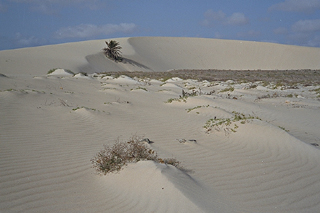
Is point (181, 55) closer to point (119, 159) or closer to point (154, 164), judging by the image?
point (119, 159)

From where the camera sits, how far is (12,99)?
8406mm

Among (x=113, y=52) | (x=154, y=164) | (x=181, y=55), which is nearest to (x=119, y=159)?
(x=154, y=164)

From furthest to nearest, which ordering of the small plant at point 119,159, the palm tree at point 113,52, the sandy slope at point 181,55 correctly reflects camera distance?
the palm tree at point 113,52, the sandy slope at point 181,55, the small plant at point 119,159

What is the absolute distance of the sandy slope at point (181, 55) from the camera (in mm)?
41875

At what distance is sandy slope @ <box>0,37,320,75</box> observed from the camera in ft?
137

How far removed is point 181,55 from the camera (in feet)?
207

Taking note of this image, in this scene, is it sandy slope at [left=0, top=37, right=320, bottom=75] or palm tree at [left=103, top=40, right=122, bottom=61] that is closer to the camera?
sandy slope at [left=0, top=37, right=320, bottom=75]

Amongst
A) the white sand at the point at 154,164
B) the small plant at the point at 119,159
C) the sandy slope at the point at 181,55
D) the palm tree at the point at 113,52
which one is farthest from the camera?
the palm tree at the point at 113,52

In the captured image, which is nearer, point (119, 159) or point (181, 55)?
point (119, 159)

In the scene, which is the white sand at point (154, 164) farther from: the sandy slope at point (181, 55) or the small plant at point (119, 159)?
the sandy slope at point (181, 55)

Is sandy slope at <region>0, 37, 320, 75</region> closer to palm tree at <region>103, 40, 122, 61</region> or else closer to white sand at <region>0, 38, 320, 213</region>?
palm tree at <region>103, 40, 122, 61</region>

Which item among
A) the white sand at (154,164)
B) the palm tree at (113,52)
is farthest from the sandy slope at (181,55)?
the white sand at (154,164)

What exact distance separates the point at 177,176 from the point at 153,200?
0.59 metres

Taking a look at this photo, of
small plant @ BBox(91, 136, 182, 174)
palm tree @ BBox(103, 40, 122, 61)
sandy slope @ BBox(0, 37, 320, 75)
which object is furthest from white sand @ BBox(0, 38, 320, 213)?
A: palm tree @ BBox(103, 40, 122, 61)
